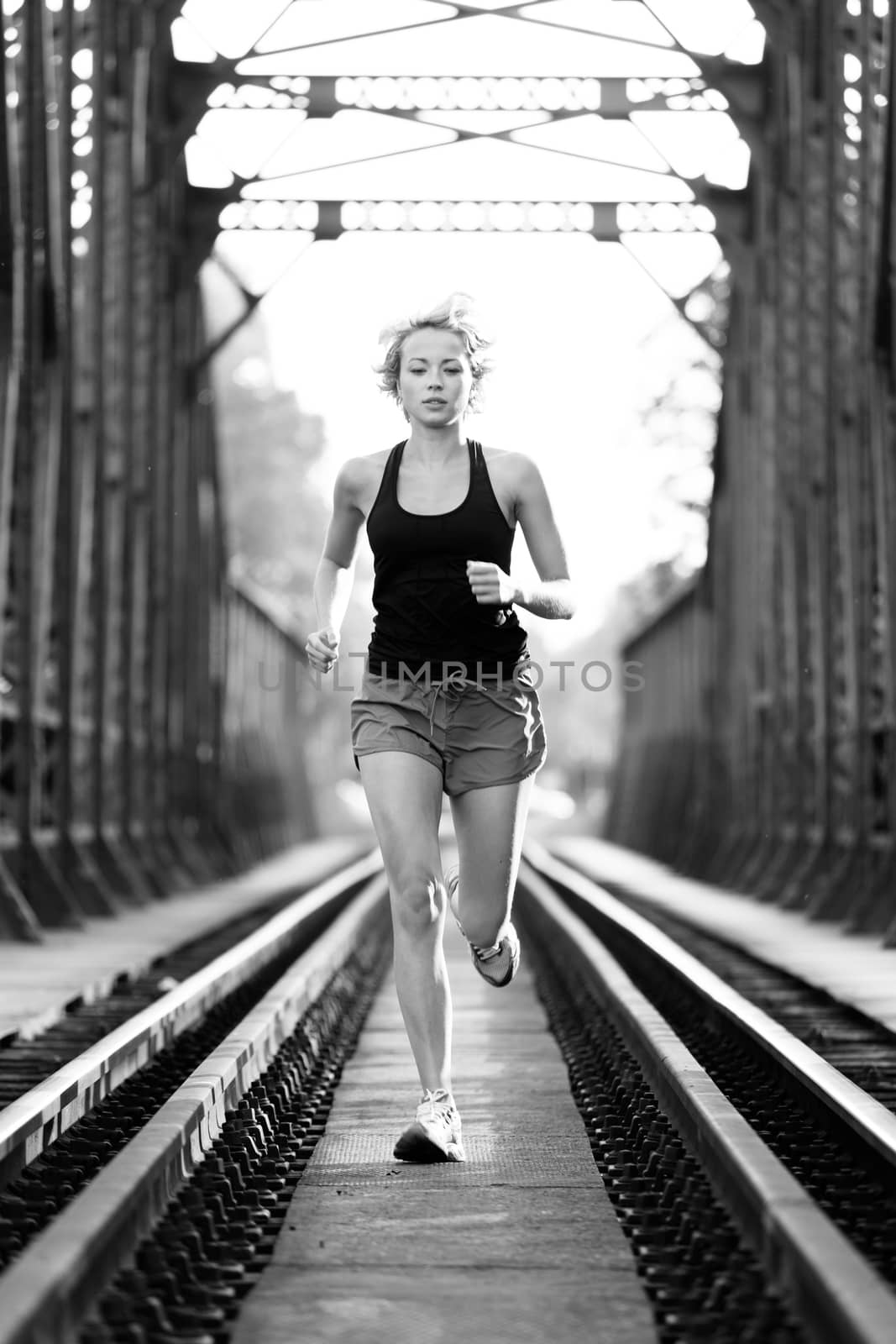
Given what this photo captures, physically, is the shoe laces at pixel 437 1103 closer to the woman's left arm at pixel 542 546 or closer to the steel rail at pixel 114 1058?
Result: the steel rail at pixel 114 1058

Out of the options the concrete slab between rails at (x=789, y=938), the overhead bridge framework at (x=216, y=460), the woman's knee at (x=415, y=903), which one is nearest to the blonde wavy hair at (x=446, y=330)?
the woman's knee at (x=415, y=903)

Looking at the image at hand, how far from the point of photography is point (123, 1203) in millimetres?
3807

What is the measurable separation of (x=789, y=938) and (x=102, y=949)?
3.96 metres

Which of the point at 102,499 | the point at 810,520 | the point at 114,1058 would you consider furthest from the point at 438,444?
the point at 810,520

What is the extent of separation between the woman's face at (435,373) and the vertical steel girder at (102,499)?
7.40 meters

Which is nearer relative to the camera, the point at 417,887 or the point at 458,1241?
the point at 458,1241

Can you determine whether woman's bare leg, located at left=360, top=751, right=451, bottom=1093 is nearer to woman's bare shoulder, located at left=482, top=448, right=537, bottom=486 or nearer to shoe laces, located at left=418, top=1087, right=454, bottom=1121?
shoe laces, located at left=418, top=1087, right=454, bottom=1121

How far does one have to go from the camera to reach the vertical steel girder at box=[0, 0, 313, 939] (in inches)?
524

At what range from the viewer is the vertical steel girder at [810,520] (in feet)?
45.4

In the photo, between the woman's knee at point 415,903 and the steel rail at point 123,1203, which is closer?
the steel rail at point 123,1203

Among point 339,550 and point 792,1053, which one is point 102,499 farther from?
point 339,550

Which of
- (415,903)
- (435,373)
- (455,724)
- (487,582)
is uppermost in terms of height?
(435,373)

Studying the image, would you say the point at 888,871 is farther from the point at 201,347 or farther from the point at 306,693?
the point at 306,693

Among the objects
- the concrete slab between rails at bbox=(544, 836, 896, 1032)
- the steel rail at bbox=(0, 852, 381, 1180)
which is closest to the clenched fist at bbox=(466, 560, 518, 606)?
the steel rail at bbox=(0, 852, 381, 1180)
